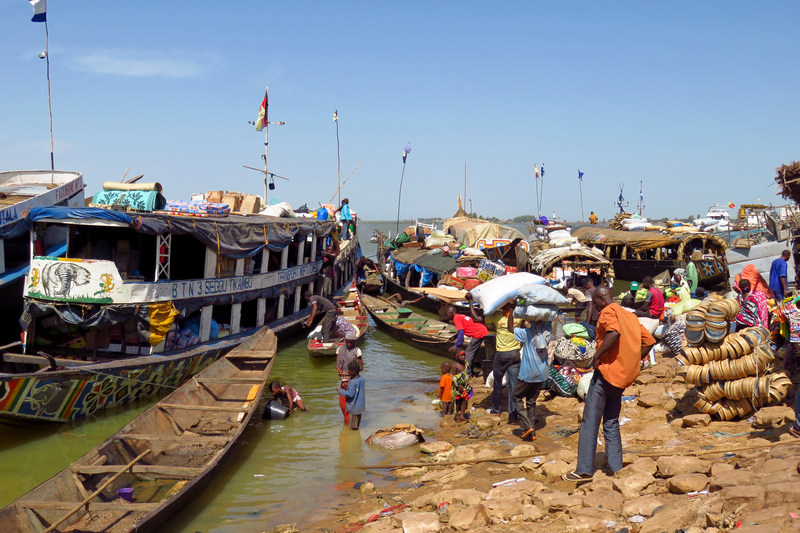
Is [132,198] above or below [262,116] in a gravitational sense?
below

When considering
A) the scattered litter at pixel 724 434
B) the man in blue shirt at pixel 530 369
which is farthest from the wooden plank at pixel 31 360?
the scattered litter at pixel 724 434

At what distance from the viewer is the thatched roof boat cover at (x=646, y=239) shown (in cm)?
3134

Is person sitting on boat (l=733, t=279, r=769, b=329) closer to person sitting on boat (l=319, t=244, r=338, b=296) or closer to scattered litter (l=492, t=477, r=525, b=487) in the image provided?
scattered litter (l=492, t=477, r=525, b=487)

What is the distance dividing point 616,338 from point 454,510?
2.41 meters

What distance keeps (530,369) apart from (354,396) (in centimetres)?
332

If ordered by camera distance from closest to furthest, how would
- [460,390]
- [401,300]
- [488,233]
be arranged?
[460,390], [401,300], [488,233]

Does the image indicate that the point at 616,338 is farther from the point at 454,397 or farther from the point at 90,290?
the point at 90,290

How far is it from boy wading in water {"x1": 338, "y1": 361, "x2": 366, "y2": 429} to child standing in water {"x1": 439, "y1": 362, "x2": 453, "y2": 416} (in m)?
1.47

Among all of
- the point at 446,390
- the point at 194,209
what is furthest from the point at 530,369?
the point at 194,209

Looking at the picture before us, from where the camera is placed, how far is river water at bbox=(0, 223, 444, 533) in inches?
301

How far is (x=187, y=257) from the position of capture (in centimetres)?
1484

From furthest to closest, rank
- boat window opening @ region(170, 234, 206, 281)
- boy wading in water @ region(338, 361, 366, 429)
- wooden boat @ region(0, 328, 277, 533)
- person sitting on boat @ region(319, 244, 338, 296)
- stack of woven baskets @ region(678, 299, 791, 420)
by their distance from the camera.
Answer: person sitting on boat @ region(319, 244, 338, 296), boat window opening @ region(170, 234, 206, 281), boy wading in water @ region(338, 361, 366, 429), stack of woven baskets @ region(678, 299, 791, 420), wooden boat @ region(0, 328, 277, 533)

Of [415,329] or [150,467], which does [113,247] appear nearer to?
[150,467]

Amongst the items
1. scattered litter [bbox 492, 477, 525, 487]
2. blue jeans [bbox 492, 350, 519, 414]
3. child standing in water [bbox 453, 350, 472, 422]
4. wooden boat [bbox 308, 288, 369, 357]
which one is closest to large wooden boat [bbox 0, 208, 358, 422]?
wooden boat [bbox 308, 288, 369, 357]
